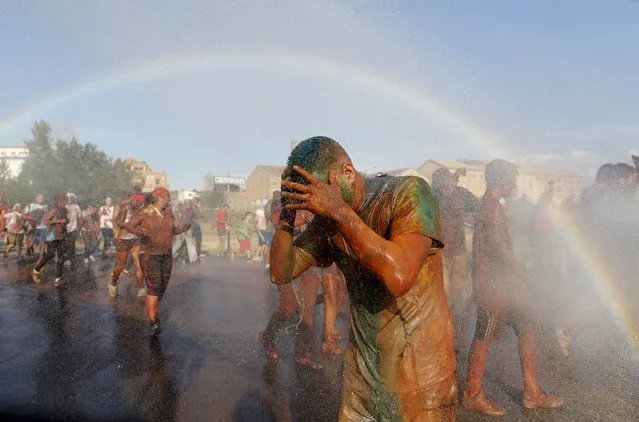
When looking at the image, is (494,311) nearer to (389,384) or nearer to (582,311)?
(389,384)

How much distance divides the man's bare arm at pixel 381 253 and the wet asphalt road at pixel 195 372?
261cm

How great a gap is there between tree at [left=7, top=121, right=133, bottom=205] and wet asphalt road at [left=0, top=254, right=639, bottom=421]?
36.8 m

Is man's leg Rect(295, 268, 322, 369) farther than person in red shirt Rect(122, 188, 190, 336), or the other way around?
person in red shirt Rect(122, 188, 190, 336)

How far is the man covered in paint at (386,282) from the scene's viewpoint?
1.58 meters

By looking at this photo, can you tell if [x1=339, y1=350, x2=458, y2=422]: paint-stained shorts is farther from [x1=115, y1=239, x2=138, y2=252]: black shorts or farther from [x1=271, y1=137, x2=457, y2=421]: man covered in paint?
[x1=115, y1=239, x2=138, y2=252]: black shorts

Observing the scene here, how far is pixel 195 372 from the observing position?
472 cm

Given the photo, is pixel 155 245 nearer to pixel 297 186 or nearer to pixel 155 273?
pixel 155 273

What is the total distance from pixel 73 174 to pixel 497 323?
47476 millimetres

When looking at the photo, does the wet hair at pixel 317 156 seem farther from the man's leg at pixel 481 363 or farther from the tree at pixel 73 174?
the tree at pixel 73 174

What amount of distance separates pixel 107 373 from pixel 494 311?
386cm

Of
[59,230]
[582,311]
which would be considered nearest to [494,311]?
[582,311]

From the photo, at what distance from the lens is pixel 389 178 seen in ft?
6.38

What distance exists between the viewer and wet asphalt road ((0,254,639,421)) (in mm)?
3812

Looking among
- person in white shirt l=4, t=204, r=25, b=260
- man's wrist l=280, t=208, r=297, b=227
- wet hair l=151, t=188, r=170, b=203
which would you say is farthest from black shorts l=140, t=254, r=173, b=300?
person in white shirt l=4, t=204, r=25, b=260
